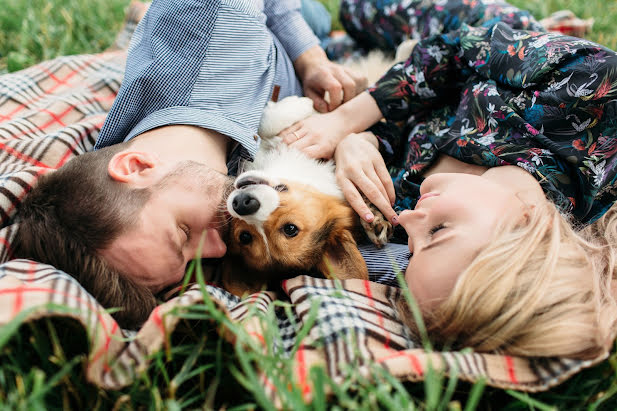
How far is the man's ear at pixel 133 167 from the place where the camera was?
6.52ft

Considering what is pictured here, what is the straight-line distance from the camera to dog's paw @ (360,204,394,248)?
8.08 feet

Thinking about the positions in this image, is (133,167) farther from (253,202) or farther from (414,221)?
(414,221)

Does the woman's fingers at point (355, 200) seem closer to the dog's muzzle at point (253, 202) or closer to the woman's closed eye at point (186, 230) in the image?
the dog's muzzle at point (253, 202)

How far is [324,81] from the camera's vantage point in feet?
9.81

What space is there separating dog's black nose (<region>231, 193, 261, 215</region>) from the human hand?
1178 mm

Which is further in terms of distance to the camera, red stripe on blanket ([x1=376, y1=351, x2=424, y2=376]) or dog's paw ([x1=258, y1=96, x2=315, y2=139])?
dog's paw ([x1=258, y1=96, x2=315, y2=139])

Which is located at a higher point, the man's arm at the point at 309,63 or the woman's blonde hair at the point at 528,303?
the man's arm at the point at 309,63

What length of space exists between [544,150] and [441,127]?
0.64m

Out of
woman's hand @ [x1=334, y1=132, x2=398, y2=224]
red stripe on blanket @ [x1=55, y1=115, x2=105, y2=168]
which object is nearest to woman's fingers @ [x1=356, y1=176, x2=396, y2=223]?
woman's hand @ [x1=334, y1=132, x2=398, y2=224]

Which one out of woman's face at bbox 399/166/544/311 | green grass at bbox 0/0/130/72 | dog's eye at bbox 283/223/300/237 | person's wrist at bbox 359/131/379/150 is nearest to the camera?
woman's face at bbox 399/166/544/311

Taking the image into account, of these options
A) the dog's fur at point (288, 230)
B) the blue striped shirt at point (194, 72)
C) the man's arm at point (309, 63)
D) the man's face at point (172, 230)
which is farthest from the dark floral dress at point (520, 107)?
the man's face at point (172, 230)

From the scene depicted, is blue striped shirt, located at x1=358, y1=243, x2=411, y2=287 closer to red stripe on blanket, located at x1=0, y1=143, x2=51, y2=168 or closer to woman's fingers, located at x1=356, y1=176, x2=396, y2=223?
woman's fingers, located at x1=356, y1=176, x2=396, y2=223

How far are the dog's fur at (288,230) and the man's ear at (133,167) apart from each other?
1.23 feet

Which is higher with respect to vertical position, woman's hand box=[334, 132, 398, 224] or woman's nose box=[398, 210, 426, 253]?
woman's nose box=[398, 210, 426, 253]
